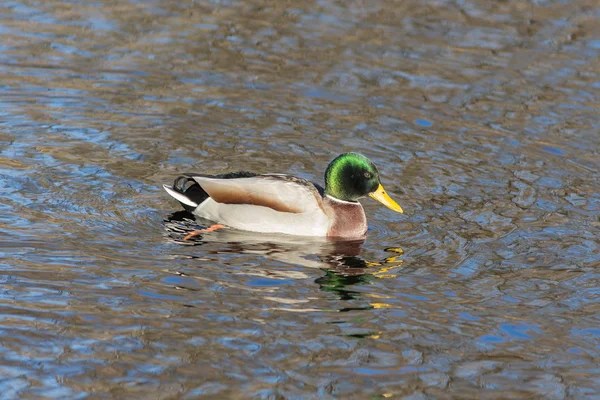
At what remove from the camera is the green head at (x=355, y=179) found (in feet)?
32.8

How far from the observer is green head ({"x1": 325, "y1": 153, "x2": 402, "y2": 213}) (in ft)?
32.8

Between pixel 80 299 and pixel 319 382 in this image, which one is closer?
pixel 319 382

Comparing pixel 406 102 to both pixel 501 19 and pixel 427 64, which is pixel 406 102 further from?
pixel 501 19

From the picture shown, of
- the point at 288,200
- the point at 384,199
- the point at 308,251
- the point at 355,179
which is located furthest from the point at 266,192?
the point at 384,199

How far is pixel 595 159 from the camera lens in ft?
38.2

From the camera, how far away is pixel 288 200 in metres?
9.77

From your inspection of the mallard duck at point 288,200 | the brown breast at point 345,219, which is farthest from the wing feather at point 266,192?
the brown breast at point 345,219

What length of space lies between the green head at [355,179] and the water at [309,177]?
0.35m

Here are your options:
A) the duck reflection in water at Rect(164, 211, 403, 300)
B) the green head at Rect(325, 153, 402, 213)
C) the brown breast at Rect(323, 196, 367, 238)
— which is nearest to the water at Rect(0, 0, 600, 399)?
the duck reflection in water at Rect(164, 211, 403, 300)

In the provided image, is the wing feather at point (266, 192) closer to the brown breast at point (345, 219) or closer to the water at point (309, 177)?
the brown breast at point (345, 219)

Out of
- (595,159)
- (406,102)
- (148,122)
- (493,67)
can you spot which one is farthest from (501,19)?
(148,122)

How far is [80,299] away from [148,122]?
15.0 ft

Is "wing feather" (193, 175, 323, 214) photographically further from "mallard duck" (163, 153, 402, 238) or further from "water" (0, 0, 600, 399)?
"water" (0, 0, 600, 399)

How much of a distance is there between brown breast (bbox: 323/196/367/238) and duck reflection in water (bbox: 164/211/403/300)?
8cm
